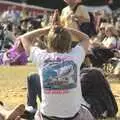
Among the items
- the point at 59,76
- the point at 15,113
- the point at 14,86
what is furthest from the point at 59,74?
the point at 14,86

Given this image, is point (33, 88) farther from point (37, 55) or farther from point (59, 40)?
point (59, 40)

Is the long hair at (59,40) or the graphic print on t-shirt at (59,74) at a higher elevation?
the long hair at (59,40)

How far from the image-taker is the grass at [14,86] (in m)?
8.97

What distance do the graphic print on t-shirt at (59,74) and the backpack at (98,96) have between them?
60.5 inches

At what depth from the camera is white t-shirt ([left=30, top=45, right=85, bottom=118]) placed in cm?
577

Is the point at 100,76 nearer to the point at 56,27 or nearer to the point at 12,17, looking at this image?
the point at 56,27

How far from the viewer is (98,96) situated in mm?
7457

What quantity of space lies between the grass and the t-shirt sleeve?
216cm

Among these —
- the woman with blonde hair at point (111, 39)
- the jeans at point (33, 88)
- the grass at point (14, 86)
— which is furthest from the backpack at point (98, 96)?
the woman with blonde hair at point (111, 39)

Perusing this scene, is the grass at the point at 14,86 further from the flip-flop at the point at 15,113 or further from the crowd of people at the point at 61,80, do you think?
the flip-flop at the point at 15,113

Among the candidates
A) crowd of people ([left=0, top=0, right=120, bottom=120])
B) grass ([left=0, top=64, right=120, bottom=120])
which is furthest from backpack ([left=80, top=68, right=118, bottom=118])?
grass ([left=0, top=64, right=120, bottom=120])

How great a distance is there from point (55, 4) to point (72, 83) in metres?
35.5

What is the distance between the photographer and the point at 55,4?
4109 cm

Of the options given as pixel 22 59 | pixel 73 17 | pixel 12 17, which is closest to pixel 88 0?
pixel 12 17
